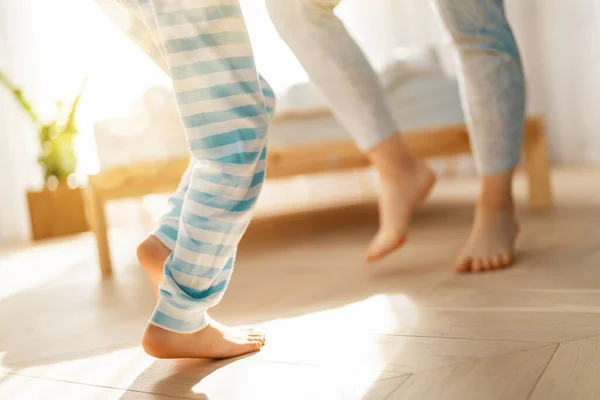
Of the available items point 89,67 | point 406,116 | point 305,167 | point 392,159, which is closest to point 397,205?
point 392,159

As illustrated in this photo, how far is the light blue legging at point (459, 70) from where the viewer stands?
37.9 inches

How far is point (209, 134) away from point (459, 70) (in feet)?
1.88

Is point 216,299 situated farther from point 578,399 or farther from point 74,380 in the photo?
point 578,399

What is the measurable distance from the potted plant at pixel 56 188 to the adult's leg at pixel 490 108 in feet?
7.64

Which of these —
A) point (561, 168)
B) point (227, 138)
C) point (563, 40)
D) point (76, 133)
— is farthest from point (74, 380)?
point (563, 40)

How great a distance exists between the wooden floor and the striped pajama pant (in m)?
0.12

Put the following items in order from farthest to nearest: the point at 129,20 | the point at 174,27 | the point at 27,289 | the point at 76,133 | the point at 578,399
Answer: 1. the point at 76,133
2. the point at 27,289
3. the point at 129,20
4. the point at 174,27
5. the point at 578,399

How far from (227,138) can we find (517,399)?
0.36 meters

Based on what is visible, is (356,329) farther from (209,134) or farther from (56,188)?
(56,188)

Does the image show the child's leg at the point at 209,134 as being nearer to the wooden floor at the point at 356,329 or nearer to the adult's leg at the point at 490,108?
the wooden floor at the point at 356,329

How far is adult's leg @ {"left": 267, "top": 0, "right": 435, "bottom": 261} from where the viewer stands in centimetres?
97

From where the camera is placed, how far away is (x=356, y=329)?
771 mm

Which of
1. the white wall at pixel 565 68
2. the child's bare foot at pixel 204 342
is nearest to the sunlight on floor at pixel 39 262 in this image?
the child's bare foot at pixel 204 342

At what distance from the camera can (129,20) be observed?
2.46 feet
